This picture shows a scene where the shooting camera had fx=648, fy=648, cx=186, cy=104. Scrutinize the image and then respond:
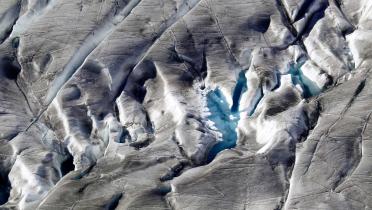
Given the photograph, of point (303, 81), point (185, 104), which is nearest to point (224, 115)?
point (185, 104)

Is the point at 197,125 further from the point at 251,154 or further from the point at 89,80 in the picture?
the point at 89,80

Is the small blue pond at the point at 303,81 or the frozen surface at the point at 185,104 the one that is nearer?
the frozen surface at the point at 185,104

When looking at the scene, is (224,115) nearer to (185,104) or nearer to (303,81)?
(185,104)

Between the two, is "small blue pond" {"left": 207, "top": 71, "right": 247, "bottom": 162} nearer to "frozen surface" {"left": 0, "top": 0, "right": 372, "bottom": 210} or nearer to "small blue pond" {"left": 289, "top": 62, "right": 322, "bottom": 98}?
"frozen surface" {"left": 0, "top": 0, "right": 372, "bottom": 210}

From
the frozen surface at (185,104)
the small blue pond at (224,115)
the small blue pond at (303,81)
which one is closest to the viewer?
the frozen surface at (185,104)

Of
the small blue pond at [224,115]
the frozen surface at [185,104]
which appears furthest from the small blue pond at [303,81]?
the small blue pond at [224,115]

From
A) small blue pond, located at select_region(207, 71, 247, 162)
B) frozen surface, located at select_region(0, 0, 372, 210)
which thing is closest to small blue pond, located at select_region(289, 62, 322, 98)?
frozen surface, located at select_region(0, 0, 372, 210)

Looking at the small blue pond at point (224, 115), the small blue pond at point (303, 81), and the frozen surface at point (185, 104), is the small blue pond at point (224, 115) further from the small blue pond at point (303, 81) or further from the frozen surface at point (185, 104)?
the small blue pond at point (303, 81)

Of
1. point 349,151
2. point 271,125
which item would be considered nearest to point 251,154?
point 271,125
